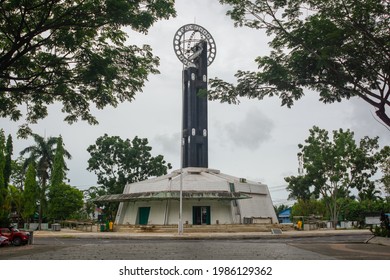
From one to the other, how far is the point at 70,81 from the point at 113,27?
2.53m

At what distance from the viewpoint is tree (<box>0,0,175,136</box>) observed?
44.5ft

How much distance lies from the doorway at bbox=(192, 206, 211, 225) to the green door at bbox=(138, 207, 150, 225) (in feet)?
18.4

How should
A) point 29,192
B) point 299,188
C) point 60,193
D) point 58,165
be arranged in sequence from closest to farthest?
1. point 29,192
2. point 58,165
3. point 60,193
4. point 299,188

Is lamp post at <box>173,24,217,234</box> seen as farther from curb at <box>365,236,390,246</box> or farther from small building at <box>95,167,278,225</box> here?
curb at <box>365,236,390,246</box>

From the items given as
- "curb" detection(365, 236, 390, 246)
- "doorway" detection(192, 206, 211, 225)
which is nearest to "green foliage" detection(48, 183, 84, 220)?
"doorway" detection(192, 206, 211, 225)

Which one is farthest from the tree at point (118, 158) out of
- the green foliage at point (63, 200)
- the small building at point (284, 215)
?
the small building at point (284, 215)

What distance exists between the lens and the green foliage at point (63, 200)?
55.6m

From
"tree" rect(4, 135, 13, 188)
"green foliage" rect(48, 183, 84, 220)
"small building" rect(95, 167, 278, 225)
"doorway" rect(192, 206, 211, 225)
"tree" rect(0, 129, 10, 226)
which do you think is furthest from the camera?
"green foliage" rect(48, 183, 84, 220)

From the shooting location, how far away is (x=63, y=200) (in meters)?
56.7

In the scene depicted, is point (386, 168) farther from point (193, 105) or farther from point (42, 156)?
point (42, 156)

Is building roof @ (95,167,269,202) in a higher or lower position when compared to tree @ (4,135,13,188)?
lower

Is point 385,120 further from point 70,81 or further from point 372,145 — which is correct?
point 372,145

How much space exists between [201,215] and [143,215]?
6986 millimetres

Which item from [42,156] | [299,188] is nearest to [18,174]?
[42,156]
